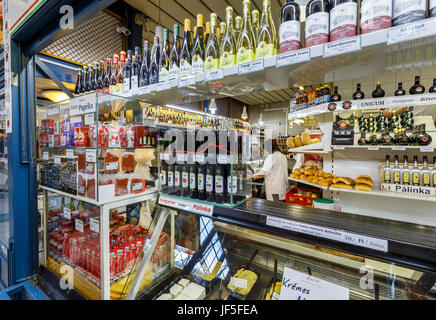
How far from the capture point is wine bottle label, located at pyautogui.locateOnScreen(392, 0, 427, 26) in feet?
2.19

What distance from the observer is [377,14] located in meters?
0.72

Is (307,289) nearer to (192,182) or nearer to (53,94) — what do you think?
(192,182)

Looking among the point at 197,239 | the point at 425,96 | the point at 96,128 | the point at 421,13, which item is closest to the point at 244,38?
the point at 421,13

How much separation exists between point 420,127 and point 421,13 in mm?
2285

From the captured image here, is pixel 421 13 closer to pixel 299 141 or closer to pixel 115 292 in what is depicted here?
pixel 115 292

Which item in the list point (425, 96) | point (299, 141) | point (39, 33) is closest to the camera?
point (39, 33)

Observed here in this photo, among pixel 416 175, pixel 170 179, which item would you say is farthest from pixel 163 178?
pixel 416 175

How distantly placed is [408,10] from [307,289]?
1142 millimetres

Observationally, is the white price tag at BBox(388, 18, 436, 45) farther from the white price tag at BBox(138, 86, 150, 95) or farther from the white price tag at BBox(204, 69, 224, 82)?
the white price tag at BBox(138, 86, 150, 95)

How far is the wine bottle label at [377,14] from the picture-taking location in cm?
72

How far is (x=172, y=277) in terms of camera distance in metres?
1.39

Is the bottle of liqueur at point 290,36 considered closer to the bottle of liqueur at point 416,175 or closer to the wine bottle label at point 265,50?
the wine bottle label at point 265,50

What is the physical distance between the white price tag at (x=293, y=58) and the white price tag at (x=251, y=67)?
0.25 feet

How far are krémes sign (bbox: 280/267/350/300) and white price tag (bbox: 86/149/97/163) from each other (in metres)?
1.31
